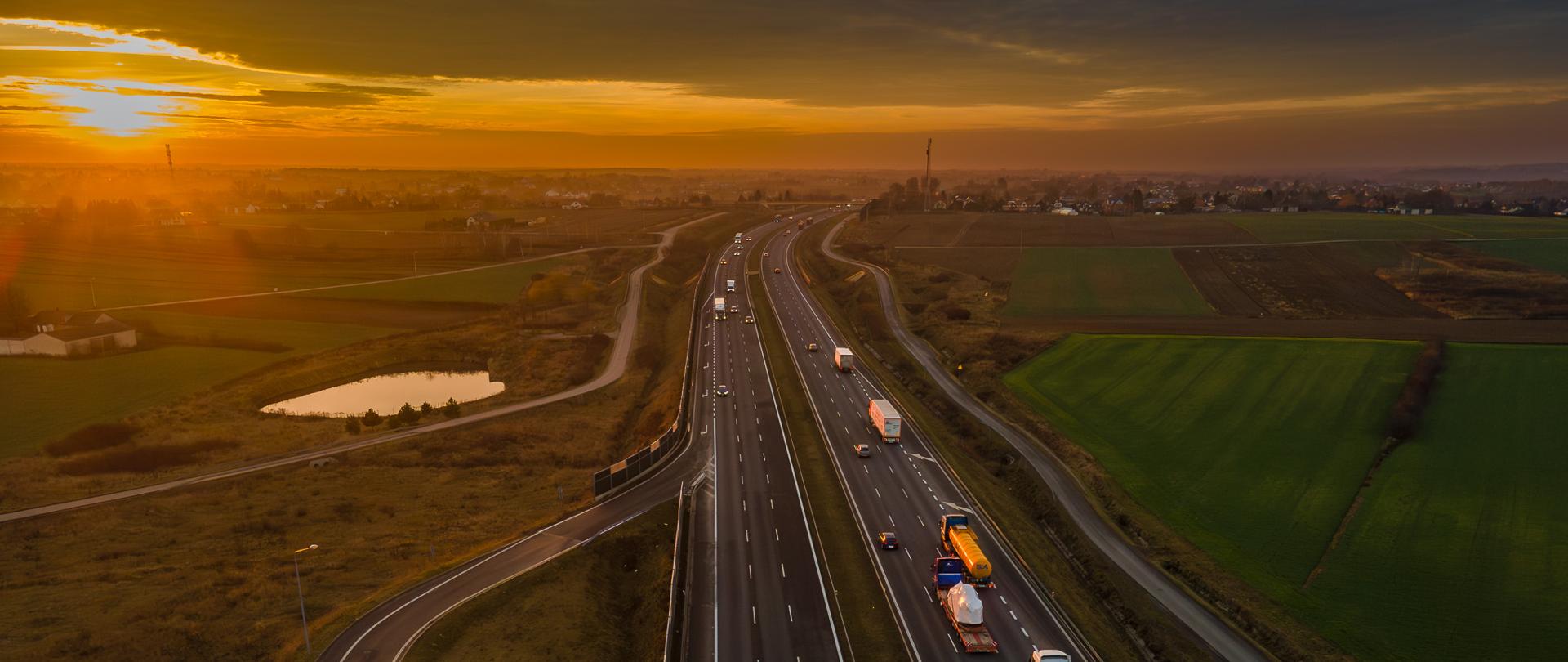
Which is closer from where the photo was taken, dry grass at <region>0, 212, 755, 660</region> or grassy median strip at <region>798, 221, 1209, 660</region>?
dry grass at <region>0, 212, 755, 660</region>

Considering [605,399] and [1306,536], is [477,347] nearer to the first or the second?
[605,399]

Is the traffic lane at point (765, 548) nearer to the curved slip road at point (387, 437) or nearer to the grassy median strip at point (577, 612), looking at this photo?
the grassy median strip at point (577, 612)

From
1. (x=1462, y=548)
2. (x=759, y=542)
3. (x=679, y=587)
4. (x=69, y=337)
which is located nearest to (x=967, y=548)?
(x=759, y=542)

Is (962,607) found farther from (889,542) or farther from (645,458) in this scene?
(645,458)

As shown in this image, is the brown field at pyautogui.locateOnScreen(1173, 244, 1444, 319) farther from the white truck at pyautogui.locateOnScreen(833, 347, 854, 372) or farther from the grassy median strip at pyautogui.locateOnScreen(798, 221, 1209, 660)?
the white truck at pyautogui.locateOnScreen(833, 347, 854, 372)

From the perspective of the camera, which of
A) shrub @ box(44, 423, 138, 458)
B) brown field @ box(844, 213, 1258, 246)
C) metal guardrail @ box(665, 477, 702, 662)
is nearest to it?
metal guardrail @ box(665, 477, 702, 662)

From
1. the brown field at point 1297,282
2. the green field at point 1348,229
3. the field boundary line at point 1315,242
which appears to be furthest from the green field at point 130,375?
the green field at point 1348,229

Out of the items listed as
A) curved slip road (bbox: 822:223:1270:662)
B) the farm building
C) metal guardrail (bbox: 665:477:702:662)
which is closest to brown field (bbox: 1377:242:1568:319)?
curved slip road (bbox: 822:223:1270:662)
